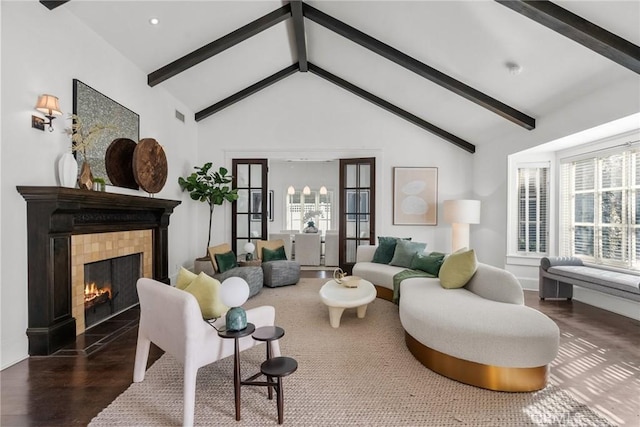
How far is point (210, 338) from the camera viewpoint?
6.39 ft

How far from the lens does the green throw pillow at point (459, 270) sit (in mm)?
3227

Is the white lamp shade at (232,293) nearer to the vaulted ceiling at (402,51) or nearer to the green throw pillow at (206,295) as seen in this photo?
the green throw pillow at (206,295)

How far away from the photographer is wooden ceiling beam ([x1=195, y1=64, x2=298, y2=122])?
20.0ft

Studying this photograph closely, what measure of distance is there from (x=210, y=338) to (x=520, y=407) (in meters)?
1.97

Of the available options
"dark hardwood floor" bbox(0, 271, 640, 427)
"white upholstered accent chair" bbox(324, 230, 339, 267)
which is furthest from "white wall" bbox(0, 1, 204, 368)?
"white upholstered accent chair" bbox(324, 230, 339, 267)

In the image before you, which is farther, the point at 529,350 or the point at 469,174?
the point at 469,174

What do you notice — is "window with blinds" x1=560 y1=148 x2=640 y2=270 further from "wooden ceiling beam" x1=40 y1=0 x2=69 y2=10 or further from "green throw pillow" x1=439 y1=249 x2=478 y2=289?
"wooden ceiling beam" x1=40 y1=0 x2=69 y2=10

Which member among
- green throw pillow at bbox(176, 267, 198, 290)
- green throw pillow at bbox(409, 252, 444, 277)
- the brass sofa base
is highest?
green throw pillow at bbox(176, 267, 198, 290)

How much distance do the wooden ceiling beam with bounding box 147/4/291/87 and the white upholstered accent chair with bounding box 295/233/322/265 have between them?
3962 millimetres

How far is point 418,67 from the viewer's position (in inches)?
177

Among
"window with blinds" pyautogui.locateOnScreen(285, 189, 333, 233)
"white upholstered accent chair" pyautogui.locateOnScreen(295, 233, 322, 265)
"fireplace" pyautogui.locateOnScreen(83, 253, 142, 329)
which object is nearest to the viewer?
"fireplace" pyautogui.locateOnScreen(83, 253, 142, 329)

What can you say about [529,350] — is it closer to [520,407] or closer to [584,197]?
[520,407]

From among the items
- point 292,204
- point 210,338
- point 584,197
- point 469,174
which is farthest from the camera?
point 292,204

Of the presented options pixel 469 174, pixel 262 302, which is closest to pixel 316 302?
pixel 262 302
